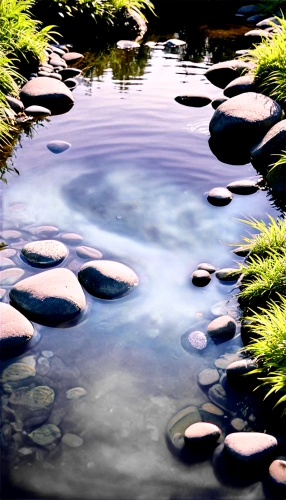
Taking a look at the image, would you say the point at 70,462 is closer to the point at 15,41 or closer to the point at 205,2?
the point at 15,41

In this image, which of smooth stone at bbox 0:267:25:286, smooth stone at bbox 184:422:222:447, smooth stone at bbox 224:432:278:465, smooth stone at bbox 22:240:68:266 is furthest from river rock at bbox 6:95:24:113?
smooth stone at bbox 224:432:278:465

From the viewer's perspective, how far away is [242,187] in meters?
5.70

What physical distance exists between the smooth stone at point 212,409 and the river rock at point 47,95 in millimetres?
5275

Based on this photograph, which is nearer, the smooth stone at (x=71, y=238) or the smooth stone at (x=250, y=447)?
the smooth stone at (x=250, y=447)

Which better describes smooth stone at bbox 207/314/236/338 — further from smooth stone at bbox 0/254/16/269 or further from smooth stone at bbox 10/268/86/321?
smooth stone at bbox 0/254/16/269

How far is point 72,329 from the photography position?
381cm

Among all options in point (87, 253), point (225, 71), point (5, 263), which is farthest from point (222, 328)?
point (225, 71)

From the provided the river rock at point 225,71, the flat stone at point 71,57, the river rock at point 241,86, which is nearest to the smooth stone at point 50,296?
the river rock at point 241,86

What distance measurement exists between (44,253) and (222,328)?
154 cm

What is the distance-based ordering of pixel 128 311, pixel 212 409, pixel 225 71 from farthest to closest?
pixel 225 71
pixel 128 311
pixel 212 409

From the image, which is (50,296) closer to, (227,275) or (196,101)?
(227,275)

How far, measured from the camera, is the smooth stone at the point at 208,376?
11.2ft

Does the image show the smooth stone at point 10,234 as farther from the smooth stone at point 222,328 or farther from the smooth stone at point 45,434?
the smooth stone at point 45,434

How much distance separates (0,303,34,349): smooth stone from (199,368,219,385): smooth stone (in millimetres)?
1162
